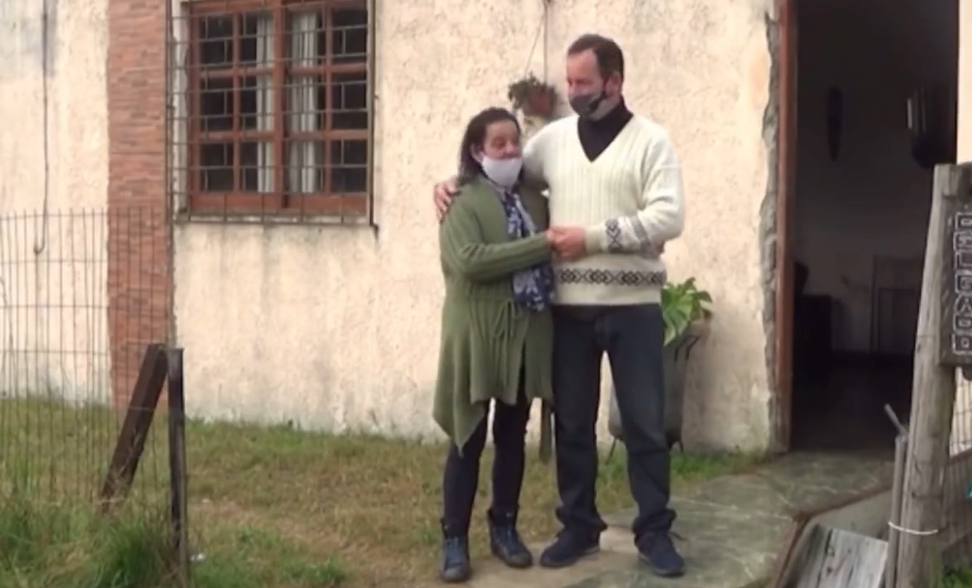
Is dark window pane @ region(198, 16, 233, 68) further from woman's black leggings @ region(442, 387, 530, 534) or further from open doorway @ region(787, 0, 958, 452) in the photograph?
woman's black leggings @ region(442, 387, 530, 534)

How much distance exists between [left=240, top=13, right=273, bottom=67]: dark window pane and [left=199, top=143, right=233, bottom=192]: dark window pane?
2.09 ft

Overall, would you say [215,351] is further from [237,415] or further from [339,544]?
[339,544]

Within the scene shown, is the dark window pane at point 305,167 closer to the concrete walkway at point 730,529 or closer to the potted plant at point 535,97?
the potted plant at point 535,97

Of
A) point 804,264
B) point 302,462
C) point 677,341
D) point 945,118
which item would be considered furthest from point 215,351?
point 945,118

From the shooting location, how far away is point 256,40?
10.6m

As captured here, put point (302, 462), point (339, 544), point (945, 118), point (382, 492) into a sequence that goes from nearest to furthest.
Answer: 1. point (339, 544)
2. point (382, 492)
3. point (302, 462)
4. point (945, 118)

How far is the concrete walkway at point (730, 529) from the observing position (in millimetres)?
5918

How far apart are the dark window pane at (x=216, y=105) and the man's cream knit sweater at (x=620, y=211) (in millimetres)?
5399

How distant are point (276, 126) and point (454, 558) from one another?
514 centimetres

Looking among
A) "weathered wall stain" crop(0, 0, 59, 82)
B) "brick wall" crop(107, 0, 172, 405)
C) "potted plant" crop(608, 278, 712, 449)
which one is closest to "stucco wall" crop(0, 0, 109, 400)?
"weathered wall stain" crop(0, 0, 59, 82)

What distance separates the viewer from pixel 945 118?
40.3 feet

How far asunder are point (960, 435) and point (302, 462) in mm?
3742

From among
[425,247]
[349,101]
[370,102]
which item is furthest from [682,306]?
[349,101]

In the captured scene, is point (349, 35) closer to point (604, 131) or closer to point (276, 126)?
point (276, 126)
